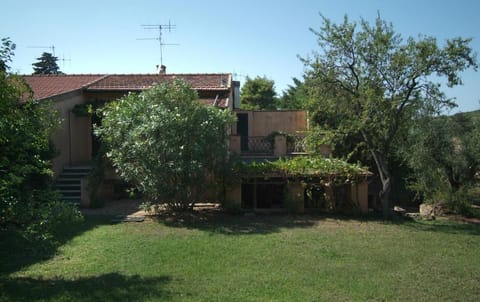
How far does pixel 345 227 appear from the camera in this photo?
1155 centimetres

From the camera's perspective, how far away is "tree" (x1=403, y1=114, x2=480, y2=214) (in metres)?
14.0

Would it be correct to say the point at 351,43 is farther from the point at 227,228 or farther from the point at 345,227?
the point at 227,228

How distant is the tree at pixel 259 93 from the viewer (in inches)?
1711

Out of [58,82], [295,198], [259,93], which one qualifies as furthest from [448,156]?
[259,93]

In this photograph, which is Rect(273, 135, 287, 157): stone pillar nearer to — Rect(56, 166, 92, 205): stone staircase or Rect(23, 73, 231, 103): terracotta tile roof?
Rect(23, 73, 231, 103): terracotta tile roof

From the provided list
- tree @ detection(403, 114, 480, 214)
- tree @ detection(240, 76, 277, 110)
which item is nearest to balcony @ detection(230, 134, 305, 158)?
tree @ detection(403, 114, 480, 214)

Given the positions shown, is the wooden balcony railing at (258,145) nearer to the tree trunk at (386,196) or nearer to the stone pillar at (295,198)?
the stone pillar at (295,198)

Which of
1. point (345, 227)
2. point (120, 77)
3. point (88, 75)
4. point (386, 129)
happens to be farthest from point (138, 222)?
point (88, 75)

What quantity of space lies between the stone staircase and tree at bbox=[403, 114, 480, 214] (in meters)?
11.2

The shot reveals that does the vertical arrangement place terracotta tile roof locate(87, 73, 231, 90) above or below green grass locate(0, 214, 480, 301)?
above

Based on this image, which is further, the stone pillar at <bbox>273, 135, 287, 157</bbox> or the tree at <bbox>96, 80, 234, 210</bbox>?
the stone pillar at <bbox>273, 135, 287, 157</bbox>

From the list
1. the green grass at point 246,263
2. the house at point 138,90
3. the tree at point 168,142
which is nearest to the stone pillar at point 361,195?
the house at point 138,90

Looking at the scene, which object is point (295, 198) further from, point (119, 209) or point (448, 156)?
point (119, 209)

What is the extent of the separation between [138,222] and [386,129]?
7479mm
